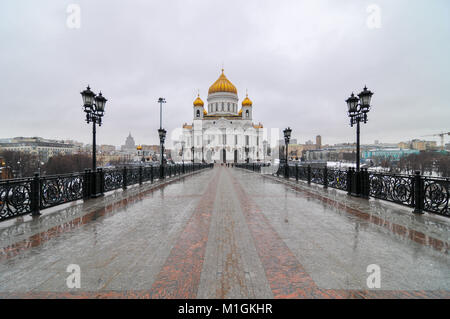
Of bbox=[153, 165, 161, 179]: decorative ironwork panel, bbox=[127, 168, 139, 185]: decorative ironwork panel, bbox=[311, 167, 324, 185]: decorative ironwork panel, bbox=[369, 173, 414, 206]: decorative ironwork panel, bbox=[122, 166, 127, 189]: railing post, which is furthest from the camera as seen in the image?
bbox=[153, 165, 161, 179]: decorative ironwork panel

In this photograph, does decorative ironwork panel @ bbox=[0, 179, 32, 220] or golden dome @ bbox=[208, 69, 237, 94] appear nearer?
decorative ironwork panel @ bbox=[0, 179, 32, 220]

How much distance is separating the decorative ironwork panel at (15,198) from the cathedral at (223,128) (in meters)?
64.6

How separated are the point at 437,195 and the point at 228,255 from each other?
6.38 meters

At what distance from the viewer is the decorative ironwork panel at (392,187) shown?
7035 mm

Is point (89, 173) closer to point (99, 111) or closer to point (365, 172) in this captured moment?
point (99, 111)

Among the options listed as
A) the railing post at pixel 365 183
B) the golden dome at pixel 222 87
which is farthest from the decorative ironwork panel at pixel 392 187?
the golden dome at pixel 222 87

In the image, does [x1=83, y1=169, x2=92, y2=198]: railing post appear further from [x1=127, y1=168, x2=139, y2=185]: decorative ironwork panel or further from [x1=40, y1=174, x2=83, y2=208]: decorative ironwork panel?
[x1=127, y1=168, x2=139, y2=185]: decorative ironwork panel

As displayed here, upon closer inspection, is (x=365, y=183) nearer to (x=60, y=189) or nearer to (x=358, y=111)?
(x=358, y=111)

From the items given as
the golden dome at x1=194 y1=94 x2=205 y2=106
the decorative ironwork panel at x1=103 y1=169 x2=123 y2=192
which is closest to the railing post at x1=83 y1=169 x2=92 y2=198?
the decorative ironwork panel at x1=103 y1=169 x2=123 y2=192

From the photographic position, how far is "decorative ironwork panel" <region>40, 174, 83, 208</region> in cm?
676

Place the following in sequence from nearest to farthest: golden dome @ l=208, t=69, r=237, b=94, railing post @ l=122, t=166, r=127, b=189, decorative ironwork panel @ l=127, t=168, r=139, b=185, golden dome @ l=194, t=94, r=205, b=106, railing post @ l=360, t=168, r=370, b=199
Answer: railing post @ l=360, t=168, r=370, b=199 < railing post @ l=122, t=166, r=127, b=189 < decorative ironwork panel @ l=127, t=168, r=139, b=185 < golden dome @ l=208, t=69, r=237, b=94 < golden dome @ l=194, t=94, r=205, b=106

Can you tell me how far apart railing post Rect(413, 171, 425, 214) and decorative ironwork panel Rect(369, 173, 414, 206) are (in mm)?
212

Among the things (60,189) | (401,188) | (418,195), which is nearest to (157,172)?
(60,189)

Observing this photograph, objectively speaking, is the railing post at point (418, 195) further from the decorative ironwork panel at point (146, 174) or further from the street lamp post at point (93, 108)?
the decorative ironwork panel at point (146, 174)
